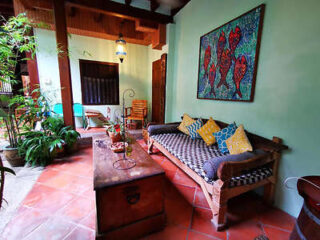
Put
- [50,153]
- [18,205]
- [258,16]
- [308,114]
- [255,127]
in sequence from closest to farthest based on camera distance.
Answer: [308,114] < [18,205] < [258,16] < [255,127] < [50,153]

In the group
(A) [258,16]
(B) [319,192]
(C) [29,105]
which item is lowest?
(B) [319,192]

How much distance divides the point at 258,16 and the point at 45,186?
10.9ft

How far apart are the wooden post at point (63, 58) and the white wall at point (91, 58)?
56 centimetres

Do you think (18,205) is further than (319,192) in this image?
Yes

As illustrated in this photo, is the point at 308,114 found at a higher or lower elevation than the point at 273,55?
lower

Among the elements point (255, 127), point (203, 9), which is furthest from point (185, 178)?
point (203, 9)

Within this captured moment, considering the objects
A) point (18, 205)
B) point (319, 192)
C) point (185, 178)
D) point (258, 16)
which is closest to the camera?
point (319, 192)

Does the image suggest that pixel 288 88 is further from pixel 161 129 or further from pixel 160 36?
pixel 160 36

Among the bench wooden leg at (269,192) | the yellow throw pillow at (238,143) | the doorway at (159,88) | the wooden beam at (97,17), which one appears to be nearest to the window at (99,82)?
the wooden beam at (97,17)

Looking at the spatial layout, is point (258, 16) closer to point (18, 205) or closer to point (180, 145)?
point (180, 145)

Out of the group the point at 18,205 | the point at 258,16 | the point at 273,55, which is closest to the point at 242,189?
the point at 273,55

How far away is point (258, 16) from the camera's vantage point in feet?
5.63

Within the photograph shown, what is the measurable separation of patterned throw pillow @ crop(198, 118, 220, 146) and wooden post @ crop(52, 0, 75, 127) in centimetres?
259

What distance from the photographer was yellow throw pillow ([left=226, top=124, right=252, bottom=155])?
1.67 m
